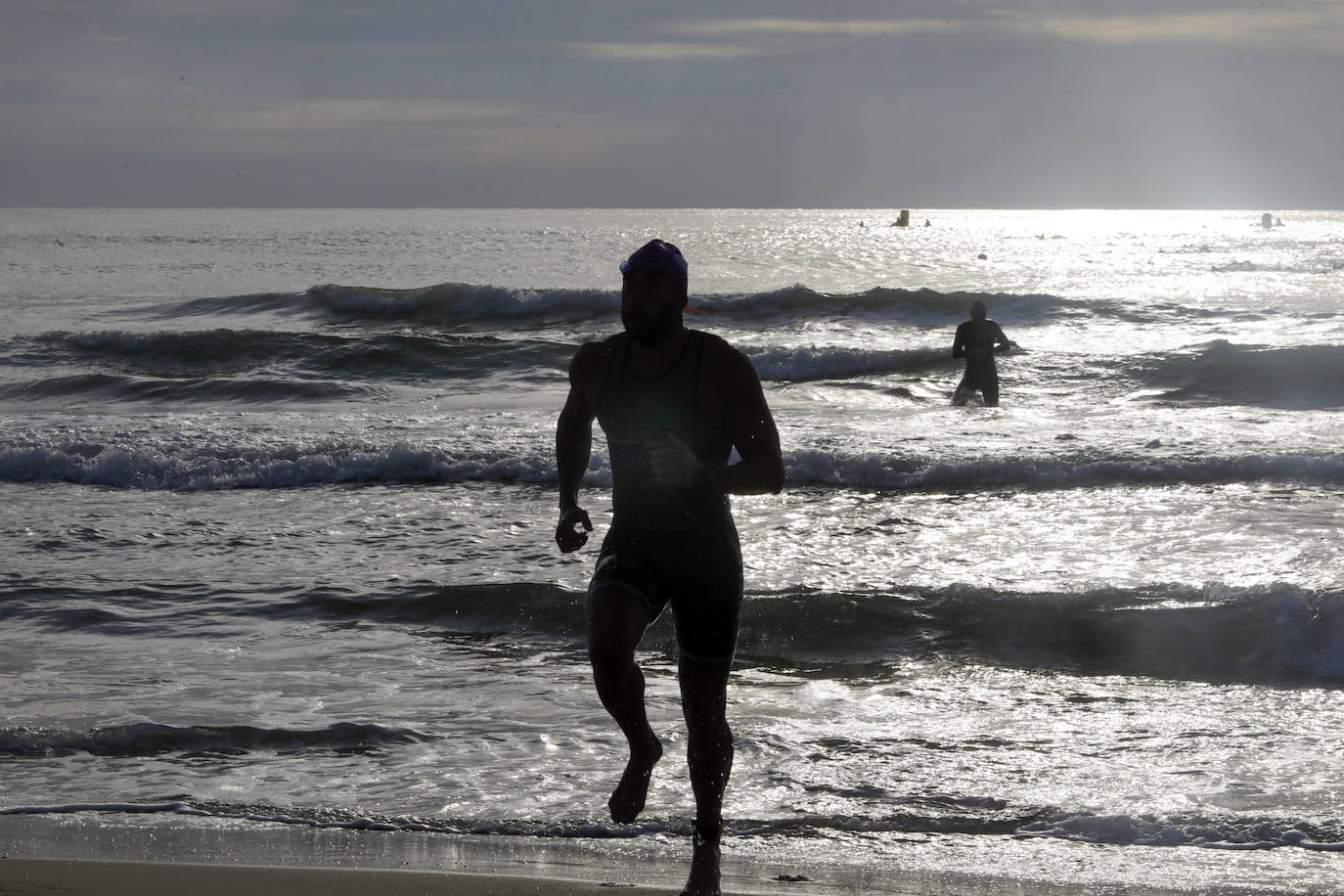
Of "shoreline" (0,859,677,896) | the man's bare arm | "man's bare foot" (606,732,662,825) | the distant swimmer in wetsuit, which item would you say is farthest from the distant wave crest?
"man's bare foot" (606,732,662,825)

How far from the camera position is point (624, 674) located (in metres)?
3.58

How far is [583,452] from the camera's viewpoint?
13.0 ft

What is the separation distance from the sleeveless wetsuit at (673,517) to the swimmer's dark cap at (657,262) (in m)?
0.18

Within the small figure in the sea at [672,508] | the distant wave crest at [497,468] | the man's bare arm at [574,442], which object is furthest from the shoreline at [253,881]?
the distant wave crest at [497,468]

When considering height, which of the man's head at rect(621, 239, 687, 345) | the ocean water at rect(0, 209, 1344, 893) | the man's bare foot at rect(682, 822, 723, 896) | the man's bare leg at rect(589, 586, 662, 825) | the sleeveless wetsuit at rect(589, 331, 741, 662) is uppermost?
the man's head at rect(621, 239, 687, 345)

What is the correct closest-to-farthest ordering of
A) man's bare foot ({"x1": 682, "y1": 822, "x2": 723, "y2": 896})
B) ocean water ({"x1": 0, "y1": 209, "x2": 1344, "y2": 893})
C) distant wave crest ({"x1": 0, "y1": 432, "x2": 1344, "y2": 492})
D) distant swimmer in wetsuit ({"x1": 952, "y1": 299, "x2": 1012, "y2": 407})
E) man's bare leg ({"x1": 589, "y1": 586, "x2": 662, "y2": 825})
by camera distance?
man's bare leg ({"x1": 589, "y1": 586, "x2": 662, "y2": 825})
man's bare foot ({"x1": 682, "y1": 822, "x2": 723, "y2": 896})
ocean water ({"x1": 0, "y1": 209, "x2": 1344, "y2": 893})
distant wave crest ({"x1": 0, "y1": 432, "x2": 1344, "y2": 492})
distant swimmer in wetsuit ({"x1": 952, "y1": 299, "x2": 1012, "y2": 407})

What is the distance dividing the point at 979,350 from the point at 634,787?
14.6 meters

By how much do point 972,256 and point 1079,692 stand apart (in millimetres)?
62368

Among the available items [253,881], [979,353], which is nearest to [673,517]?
[253,881]

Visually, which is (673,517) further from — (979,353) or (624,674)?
(979,353)

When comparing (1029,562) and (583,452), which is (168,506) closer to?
(1029,562)

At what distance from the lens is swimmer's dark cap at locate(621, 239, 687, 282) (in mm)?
3584

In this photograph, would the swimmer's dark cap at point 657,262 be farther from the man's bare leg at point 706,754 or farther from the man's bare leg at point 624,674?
the man's bare leg at point 706,754

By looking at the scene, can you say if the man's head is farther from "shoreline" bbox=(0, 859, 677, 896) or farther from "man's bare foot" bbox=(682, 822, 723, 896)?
"shoreline" bbox=(0, 859, 677, 896)
